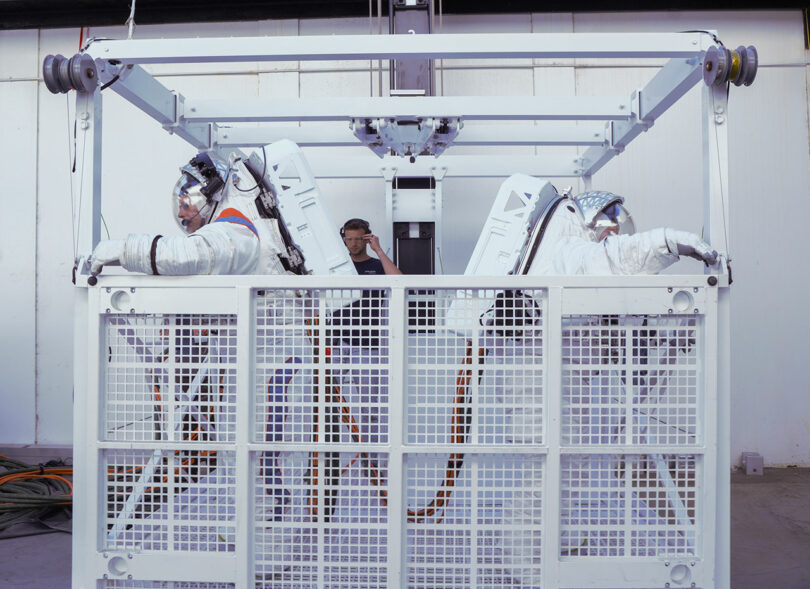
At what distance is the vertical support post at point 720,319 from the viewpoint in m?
2.13

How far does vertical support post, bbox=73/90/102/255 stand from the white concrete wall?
329 centimetres

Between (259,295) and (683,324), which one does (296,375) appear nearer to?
(259,295)

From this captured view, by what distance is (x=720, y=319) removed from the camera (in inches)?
84.6

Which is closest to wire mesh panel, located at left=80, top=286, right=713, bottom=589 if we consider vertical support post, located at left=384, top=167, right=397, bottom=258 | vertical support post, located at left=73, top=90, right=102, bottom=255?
vertical support post, located at left=73, top=90, right=102, bottom=255

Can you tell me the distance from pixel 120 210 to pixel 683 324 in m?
4.96

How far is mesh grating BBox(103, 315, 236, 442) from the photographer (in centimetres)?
214

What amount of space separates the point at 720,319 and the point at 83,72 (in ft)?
7.62

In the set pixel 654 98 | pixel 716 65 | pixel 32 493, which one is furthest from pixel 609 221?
pixel 32 493

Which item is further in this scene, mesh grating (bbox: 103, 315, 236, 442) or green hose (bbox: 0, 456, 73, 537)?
green hose (bbox: 0, 456, 73, 537)

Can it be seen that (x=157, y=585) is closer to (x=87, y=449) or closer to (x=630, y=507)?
(x=87, y=449)

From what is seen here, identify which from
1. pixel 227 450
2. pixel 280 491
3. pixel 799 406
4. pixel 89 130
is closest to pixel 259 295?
pixel 227 450

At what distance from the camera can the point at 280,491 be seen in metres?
2.19

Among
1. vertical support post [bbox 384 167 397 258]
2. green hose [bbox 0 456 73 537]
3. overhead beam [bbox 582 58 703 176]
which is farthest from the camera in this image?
vertical support post [bbox 384 167 397 258]

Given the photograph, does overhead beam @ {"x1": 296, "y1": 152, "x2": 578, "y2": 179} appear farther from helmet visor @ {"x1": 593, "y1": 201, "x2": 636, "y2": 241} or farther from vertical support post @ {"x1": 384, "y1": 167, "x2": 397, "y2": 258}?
helmet visor @ {"x1": 593, "y1": 201, "x2": 636, "y2": 241}
